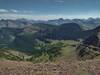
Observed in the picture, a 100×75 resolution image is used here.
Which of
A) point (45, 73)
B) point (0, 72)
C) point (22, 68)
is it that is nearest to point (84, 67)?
point (45, 73)

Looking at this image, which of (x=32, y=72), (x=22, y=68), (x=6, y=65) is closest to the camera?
(x=32, y=72)

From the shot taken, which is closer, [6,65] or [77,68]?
[77,68]

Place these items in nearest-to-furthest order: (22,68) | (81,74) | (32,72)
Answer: (81,74) < (32,72) < (22,68)

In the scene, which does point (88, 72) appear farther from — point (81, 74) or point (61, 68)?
point (61, 68)

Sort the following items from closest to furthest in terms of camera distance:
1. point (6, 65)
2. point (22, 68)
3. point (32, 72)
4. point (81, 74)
Result: 1. point (81, 74)
2. point (32, 72)
3. point (22, 68)
4. point (6, 65)

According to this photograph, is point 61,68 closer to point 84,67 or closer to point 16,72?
point 84,67

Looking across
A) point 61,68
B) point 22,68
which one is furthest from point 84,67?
point 22,68

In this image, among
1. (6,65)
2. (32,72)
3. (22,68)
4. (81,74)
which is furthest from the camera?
(6,65)

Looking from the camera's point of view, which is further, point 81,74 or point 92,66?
point 92,66
